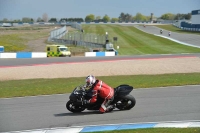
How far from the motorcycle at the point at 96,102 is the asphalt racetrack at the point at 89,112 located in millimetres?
218

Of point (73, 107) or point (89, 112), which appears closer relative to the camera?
point (73, 107)

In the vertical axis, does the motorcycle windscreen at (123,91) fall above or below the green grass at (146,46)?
above

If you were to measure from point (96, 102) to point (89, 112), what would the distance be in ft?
2.16

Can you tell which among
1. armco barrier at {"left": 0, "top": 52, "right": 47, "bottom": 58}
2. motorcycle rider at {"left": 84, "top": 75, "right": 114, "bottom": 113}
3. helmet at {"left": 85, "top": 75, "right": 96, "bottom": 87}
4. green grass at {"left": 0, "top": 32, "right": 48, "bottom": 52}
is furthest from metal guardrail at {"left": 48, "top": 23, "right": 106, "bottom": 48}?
helmet at {"left": 85, "top": 75, "right": 96, "bottom": 87}

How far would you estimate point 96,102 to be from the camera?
469 inches

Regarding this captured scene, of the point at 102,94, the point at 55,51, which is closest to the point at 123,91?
the point at 102,94

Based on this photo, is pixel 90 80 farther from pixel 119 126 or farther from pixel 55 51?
pixel 55 51

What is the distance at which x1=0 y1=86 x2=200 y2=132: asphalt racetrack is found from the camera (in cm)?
1068

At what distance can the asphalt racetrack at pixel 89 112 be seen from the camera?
10680mm

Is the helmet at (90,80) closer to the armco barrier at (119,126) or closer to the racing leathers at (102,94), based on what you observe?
the racing leathers at (102,94)

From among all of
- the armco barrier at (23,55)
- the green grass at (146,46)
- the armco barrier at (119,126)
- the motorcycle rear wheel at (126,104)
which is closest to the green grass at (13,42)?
the armco barrier at (23,55)

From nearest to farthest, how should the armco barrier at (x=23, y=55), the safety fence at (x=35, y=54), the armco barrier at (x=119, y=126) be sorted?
the armco barrier at (x=119, y=126), the armco barrier at (x=23, y=55), the safety fence at (x=35, y=54)

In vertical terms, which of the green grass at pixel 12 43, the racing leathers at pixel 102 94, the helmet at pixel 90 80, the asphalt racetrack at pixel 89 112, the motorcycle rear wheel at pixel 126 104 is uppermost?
the helmet at pixel 90 80

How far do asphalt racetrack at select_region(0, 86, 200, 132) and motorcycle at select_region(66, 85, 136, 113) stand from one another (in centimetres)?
22
